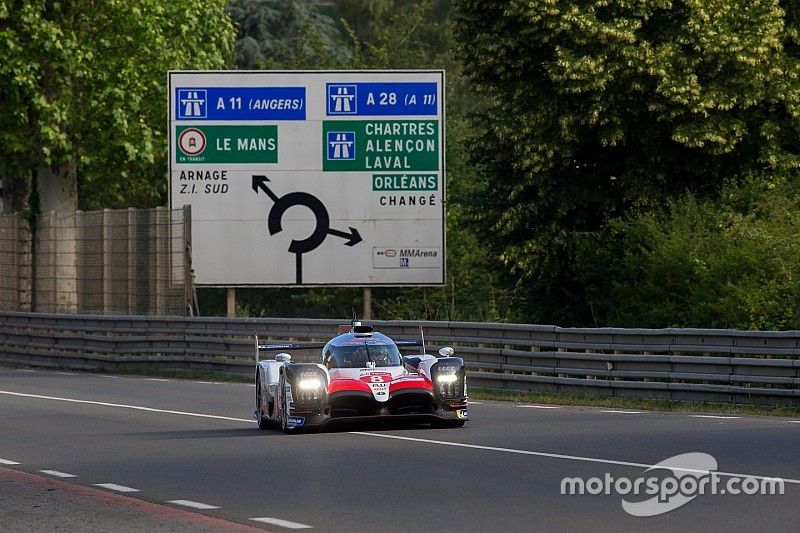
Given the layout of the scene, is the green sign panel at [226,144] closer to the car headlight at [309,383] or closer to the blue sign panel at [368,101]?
the blue sign panel at [368,101]

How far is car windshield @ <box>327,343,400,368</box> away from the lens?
17.6 metres

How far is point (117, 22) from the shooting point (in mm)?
44344

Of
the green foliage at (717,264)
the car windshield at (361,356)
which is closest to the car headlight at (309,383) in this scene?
the car windshield at (361,356)

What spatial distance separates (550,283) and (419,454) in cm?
1799

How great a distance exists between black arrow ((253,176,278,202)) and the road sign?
0.02m

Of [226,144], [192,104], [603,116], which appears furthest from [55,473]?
[192,104]

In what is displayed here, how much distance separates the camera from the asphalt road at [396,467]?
1064 centimetres

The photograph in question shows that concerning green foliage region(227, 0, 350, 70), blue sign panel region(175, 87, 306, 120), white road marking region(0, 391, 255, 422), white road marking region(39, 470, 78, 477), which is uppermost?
green foliage region(227, 0, 350, 70)

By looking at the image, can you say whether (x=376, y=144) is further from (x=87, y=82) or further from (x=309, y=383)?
(x=309, y=383)

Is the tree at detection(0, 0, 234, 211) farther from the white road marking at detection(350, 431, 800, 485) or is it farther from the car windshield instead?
the white road marking at detection(350, 431, 800, 485)

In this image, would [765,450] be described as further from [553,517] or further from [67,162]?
[67,162]

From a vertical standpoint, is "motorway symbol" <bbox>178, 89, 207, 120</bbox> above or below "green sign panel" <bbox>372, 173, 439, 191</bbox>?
above

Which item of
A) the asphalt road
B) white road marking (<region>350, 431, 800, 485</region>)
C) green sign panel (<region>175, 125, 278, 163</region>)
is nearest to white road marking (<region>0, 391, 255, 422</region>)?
the asphalt road

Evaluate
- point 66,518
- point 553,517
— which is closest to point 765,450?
point 553,517
